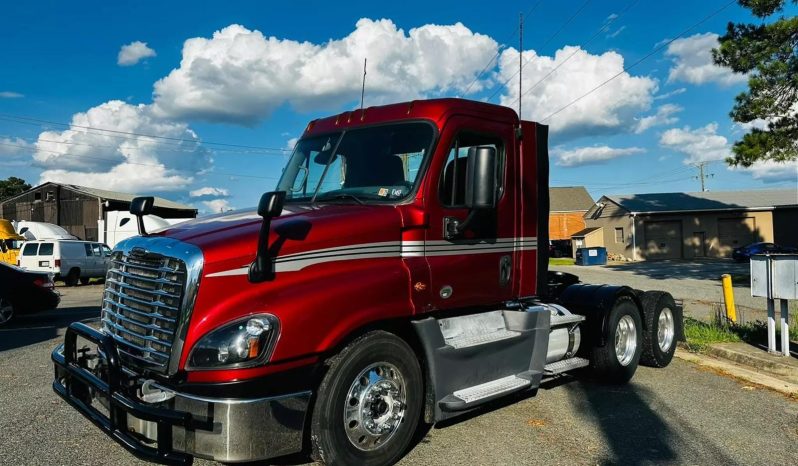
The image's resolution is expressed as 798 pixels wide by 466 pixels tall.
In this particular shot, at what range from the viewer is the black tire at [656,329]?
6.98 metres

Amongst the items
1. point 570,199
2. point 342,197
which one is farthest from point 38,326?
point 570,199

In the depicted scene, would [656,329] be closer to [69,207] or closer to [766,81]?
[766,81]

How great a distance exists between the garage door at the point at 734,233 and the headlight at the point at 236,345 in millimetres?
47020

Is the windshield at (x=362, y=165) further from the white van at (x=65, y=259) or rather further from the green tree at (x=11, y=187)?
the green tree at (x=11, y=187)

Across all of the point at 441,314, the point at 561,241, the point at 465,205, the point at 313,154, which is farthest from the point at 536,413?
the point at 561,241

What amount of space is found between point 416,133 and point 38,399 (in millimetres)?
4555

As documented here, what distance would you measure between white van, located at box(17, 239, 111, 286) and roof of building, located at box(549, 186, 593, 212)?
156 ft

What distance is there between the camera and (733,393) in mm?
6086

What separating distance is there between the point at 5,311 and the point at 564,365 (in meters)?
10.9

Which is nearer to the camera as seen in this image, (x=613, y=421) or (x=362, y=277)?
(x=362, y=277)

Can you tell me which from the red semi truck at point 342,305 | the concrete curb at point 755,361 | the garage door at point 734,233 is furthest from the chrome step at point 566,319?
the garage door at point 734,233

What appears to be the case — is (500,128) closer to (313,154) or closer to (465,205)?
(465,205)

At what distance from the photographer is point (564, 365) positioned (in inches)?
228

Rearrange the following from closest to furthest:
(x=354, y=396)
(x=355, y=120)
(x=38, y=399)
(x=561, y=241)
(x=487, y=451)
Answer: (x=354, y=396) < (x=487, y=451) < (x=355, y=120) < (x=38, y=399) < (x=561, y=241)
